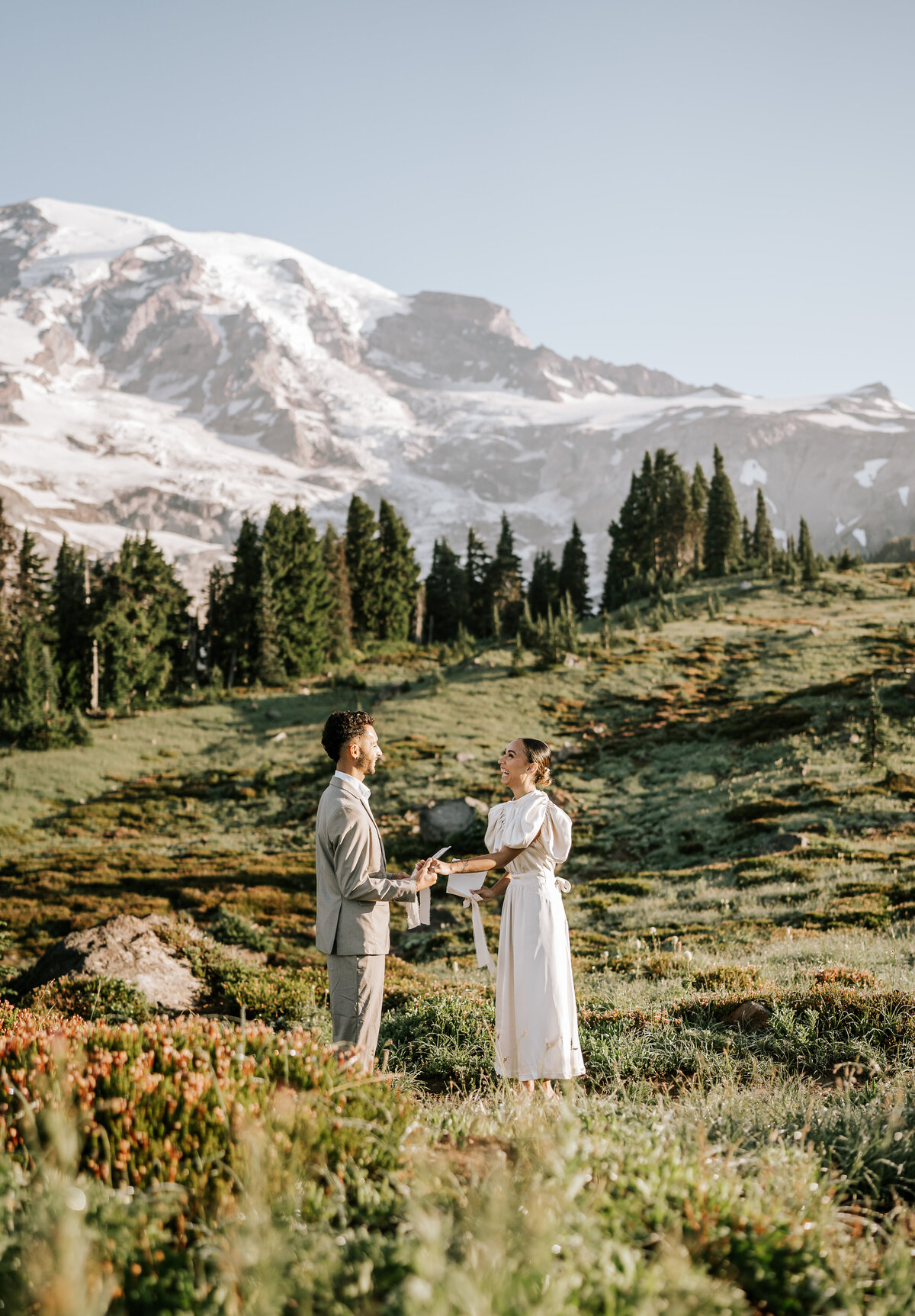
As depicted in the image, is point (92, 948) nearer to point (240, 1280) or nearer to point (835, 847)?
point (240, 1280)

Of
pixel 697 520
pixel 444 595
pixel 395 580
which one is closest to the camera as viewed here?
pixel 395 580

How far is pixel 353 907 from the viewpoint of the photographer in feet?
16.8

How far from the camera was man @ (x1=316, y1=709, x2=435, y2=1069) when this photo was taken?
509cm

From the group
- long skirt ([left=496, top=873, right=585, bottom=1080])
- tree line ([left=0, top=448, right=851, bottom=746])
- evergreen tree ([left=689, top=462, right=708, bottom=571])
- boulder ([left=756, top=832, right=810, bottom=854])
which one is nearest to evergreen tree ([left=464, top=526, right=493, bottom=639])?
tree line ([left=0, top=448, right=851, bottom=746])

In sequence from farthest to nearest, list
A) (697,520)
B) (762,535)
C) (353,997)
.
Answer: (762,535) < (697,520) < (353,997)

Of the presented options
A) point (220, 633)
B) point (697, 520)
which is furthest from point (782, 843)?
point (697, 520)

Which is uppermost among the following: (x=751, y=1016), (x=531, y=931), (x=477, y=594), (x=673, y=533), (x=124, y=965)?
(x=673, y=533)

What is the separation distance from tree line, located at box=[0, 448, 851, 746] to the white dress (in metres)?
41.7

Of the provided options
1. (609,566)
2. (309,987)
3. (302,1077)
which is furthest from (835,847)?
(609,566)

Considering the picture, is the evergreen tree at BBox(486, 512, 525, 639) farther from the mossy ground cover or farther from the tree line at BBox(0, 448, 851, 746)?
the mossy ground cover

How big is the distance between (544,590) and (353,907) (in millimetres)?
80007

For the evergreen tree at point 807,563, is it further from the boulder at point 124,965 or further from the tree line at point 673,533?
the boulder at point 124,965

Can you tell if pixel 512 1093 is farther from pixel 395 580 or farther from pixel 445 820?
pixel 395 580

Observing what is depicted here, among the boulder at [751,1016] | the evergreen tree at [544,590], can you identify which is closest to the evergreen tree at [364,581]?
the evergreen tree at [544,590]
